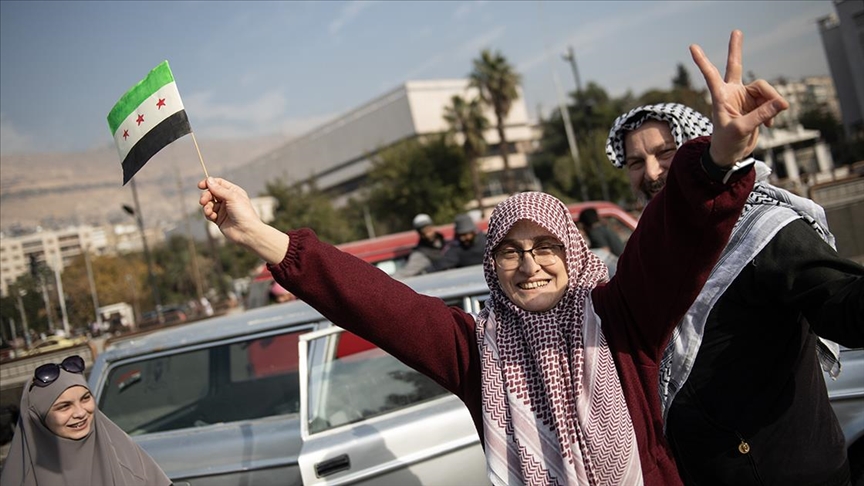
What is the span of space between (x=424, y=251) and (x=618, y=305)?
6.66m

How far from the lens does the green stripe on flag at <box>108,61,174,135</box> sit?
Result: 78.1 inches

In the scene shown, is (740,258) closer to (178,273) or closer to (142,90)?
(142,90)

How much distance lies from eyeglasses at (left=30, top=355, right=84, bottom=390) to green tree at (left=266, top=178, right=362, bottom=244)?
4673cm

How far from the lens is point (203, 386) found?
14.1 ft

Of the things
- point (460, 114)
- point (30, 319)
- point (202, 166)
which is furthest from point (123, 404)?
point (460, 114)

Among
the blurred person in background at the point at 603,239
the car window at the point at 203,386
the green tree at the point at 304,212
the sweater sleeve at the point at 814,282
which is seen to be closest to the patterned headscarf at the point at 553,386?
the sweater sleeve at the point at 814,282

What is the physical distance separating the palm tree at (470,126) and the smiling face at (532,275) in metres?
41.3

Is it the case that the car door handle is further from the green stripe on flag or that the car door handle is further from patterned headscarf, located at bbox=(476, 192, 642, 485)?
the green stripe on flag

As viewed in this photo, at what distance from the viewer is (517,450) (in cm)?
178

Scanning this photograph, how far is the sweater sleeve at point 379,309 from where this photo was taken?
5.78 feet

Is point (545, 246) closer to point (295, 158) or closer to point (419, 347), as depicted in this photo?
point (419, 347)

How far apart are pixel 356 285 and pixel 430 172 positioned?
4549 centimetres

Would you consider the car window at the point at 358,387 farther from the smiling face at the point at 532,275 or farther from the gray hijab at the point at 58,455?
the smiling face at the point at 532,275

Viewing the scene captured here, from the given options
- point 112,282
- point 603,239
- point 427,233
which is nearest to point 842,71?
point 112,282
